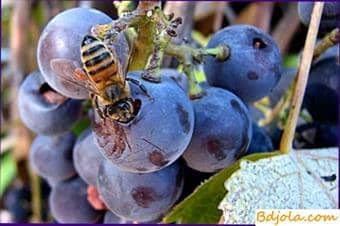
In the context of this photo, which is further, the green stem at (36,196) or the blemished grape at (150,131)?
the green stem at (36,196)

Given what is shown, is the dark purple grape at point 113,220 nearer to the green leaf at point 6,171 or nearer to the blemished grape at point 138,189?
the blemished grape at point 138,189

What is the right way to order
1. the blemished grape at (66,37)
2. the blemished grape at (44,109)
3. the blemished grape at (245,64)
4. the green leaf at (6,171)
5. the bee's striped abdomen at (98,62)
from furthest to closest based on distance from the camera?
the green leaf at (6,171) < the blemished grape at (44,109) < the blemished grape at (245,64) < the blemished grape at (66,37) < the bee's striped abdomen at (98,62)

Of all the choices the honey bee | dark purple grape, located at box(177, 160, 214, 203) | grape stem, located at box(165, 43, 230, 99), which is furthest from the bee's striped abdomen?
dark purple grape, located at box(177, 160, 214, 203)

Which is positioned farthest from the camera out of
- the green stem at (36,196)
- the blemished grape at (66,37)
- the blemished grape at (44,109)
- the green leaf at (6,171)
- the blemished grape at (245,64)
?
the green leaf at (6,171)

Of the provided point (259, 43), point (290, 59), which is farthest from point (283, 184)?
point (290, 59)

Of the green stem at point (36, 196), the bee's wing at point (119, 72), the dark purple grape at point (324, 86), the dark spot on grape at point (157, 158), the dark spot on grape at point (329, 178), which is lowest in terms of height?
the green stem at point (36, 196)

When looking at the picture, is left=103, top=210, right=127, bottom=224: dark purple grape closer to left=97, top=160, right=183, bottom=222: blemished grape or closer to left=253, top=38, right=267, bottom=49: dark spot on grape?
left=97, top=160, right=183, bottom=222: blemished grape

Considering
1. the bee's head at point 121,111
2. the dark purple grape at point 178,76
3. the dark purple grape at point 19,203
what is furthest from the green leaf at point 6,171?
the bee's head at point 121,111
